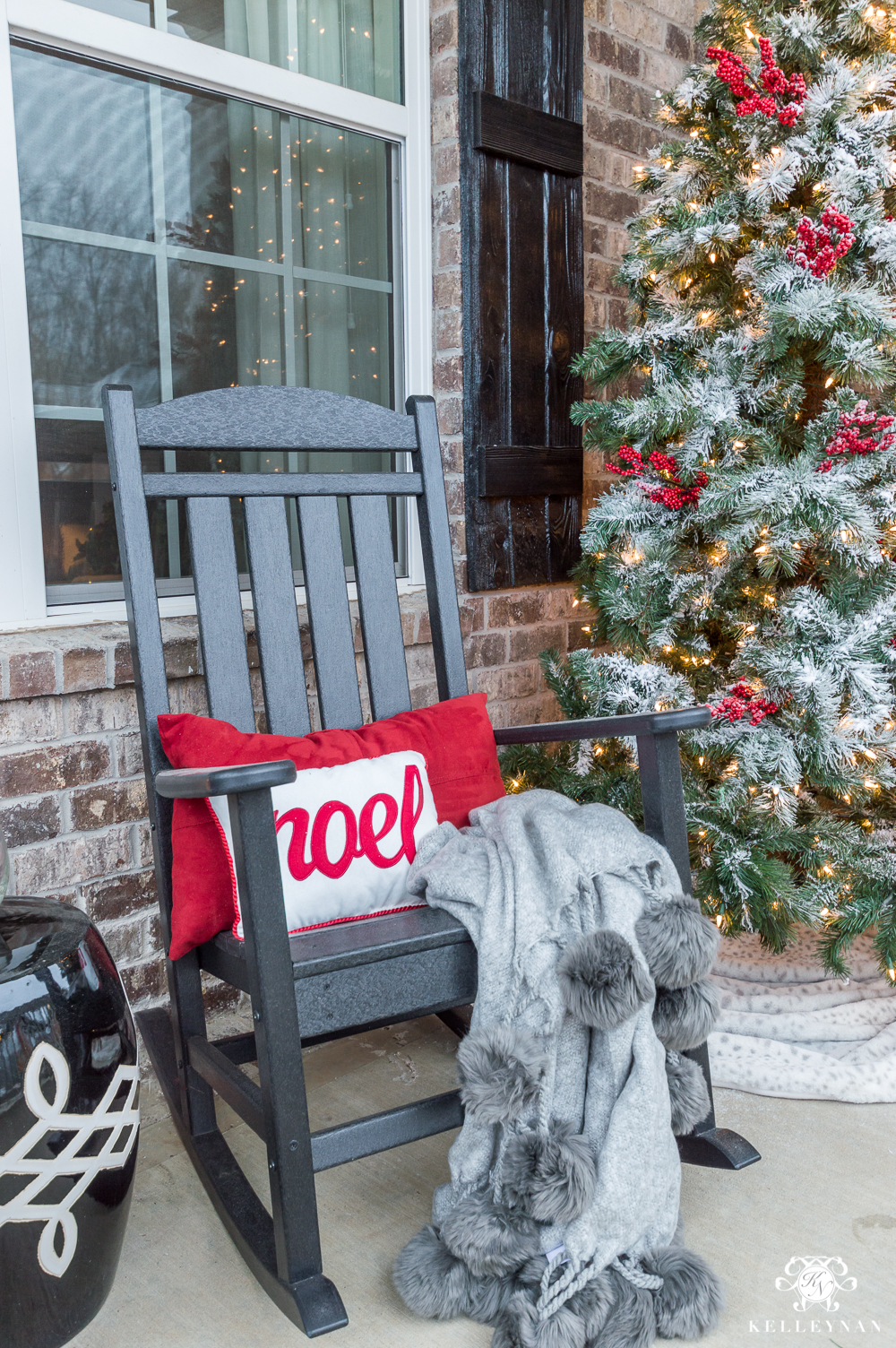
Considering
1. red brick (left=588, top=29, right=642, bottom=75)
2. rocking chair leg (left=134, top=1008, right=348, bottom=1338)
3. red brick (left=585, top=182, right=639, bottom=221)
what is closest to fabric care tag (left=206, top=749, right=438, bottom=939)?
rocking chair leg (left=134, top=1008, right=348, bottom=1338)

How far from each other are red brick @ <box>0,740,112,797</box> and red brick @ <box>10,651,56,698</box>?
0.34 ft

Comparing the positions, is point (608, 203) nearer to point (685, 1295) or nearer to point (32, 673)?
point (32, 673)

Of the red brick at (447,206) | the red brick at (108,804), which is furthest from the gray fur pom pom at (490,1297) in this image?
the red brick at (447,206)

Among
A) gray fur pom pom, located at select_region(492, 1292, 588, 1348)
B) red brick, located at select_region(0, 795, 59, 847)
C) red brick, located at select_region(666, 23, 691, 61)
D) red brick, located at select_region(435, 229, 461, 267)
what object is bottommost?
gray fur pom pom, located at select_region(492, 1292, 588, 1348)

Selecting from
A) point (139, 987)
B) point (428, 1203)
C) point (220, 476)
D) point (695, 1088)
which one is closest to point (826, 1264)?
point (695, 1088)

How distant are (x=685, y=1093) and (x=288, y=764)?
2.30 ft

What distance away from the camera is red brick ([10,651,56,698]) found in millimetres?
1607

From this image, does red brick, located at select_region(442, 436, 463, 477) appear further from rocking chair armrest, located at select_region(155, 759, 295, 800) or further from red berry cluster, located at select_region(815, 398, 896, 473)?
rocking chair armrest, located at select_region(155, 759, 295, 800)

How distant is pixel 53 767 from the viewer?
1.70 meters

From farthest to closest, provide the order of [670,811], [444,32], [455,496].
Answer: [455,496] → [444,32] → [670,811]

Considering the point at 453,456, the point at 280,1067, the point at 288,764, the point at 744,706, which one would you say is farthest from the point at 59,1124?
the point at 453,456

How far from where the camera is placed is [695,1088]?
4.58ft

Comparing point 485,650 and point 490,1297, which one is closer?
point 490,1297

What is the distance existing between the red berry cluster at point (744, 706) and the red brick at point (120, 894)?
108 cm
